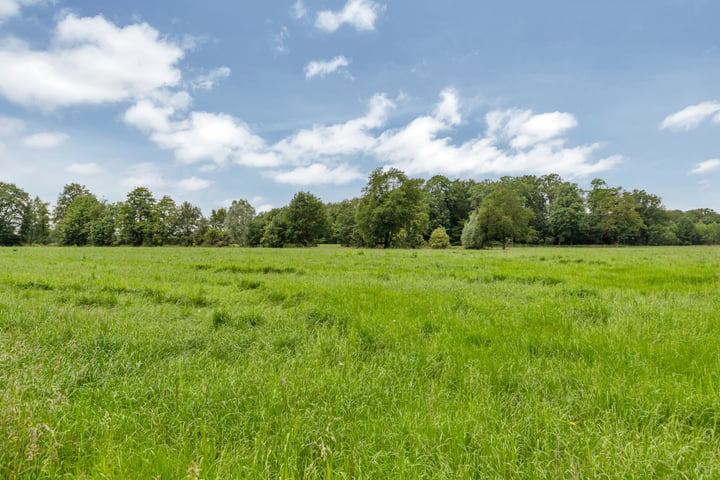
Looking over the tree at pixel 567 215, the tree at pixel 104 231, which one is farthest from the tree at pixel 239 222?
the tree at pixel 567 215

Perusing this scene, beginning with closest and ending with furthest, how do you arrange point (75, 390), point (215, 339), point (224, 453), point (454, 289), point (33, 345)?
1. point (224, 453)
2. point (75, 390)
3. point (33, 345)
4. point (215, 339)
5. point (454, 289)

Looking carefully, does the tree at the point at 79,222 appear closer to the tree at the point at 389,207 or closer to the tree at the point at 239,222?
the tree at the point at 239,222

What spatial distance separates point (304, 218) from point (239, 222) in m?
22.1

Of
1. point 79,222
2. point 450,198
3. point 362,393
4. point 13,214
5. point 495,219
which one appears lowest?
point 362,393

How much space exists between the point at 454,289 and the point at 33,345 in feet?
25.8

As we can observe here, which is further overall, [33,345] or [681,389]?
[33,345]

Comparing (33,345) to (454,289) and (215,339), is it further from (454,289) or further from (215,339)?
(454,289)

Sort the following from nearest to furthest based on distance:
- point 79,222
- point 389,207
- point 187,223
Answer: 1. point 389,207
2. point 79,222
3. point 187,223

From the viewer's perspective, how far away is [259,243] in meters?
76.2

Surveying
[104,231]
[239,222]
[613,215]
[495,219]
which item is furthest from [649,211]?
[104,231]

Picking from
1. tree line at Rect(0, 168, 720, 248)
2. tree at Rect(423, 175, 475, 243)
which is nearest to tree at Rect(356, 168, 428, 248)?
tree line at Rect(0, 168, 720, 248)

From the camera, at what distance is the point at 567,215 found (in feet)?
257

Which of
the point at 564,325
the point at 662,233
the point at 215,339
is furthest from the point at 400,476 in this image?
the point at 662,233

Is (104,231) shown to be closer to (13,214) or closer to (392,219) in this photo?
(13,214)
